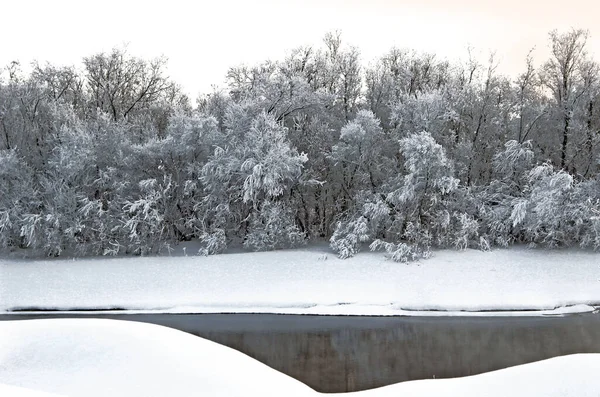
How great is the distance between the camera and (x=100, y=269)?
30.2 metres

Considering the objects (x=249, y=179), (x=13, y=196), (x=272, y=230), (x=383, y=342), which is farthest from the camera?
(x=13, y=196)

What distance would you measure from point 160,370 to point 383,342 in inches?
427

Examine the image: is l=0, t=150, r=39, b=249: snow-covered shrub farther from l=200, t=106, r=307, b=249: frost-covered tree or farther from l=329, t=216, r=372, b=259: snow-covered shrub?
l=329, t=216, r=372, b=259: snow-covered shrub

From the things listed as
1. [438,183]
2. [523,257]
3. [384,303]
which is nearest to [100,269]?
[384,303]

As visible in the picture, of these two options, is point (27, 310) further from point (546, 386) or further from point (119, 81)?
point (546, 386)

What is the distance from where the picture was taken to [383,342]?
746 inches

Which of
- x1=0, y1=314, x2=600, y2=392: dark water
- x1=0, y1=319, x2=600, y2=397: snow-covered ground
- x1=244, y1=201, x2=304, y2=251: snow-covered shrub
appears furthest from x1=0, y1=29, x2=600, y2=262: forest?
x1=0, y1=319, x2=600, y2=397: snow-covered ground

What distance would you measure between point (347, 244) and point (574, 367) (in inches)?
833

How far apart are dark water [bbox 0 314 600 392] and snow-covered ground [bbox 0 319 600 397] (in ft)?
13.9

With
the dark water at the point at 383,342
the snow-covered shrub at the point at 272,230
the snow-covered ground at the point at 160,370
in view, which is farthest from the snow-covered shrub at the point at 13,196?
the snow-covered ground at the point at 160,370

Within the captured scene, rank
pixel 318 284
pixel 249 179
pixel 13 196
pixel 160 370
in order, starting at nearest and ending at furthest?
pixel 160 370 < pixel 318 284 < pixel 249 179 < pixel 13 196

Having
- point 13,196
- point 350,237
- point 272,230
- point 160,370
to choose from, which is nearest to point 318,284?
point 350,237

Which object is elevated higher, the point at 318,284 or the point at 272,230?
the point at 272,230

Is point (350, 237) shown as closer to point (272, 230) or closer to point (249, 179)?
point (272, 230)
